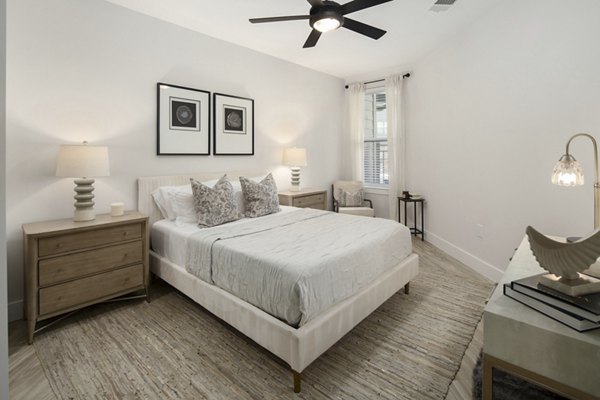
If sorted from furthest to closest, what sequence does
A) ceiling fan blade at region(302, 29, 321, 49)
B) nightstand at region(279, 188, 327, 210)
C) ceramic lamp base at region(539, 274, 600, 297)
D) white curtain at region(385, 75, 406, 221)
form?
white curtain at region(385, 75, 406, 221) → nightstand at region(279, 188, 327, 210) → ceiling fan blade at region(302, 29, 321, 49) → ceramic lamp base at region(539, 274, 600, 297)

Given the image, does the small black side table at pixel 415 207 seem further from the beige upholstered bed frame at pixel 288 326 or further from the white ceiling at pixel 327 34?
the white ceiling at pixel 327 34

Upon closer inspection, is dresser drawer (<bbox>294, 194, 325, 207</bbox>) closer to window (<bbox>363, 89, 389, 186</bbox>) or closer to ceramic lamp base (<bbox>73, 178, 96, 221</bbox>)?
window (<bbox>363, 89, 389, 186</bbox>)

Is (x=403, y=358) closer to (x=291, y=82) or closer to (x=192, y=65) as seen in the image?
(x=192, y=65)

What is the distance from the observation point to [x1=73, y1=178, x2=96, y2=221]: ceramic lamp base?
2506 mm

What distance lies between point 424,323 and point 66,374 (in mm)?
2451

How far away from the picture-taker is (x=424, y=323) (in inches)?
92.5

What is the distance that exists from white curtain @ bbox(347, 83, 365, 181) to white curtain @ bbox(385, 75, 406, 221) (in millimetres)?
543

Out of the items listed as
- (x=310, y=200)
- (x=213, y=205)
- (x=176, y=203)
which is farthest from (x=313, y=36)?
(x=310, y=200)

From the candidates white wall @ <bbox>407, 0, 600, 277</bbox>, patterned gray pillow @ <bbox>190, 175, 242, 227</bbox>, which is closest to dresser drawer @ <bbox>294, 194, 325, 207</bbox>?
patterned gray pillow @ <bbox>190, 175, 242, 227</bbox>

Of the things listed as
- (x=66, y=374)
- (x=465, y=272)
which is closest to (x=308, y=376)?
(x=66, y=374)

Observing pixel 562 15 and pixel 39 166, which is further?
pixel 39 166

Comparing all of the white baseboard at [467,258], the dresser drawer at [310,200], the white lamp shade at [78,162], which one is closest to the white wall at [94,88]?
the white lamp shade at [78,162]

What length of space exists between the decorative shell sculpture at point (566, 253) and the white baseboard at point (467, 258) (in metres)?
2.16

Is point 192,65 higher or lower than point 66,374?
higher
